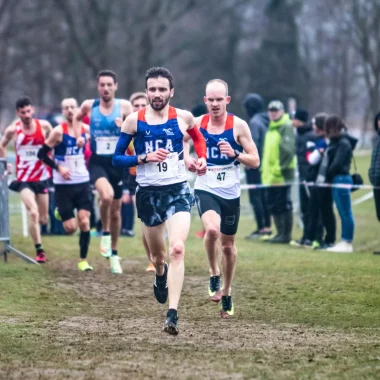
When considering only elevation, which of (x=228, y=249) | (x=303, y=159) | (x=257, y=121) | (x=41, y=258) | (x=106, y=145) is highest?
(x=257, y=121)

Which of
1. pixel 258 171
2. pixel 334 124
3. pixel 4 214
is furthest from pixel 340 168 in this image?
pixel 4 214

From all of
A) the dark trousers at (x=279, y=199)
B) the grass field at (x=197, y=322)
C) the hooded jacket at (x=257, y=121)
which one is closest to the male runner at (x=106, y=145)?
the grass field at (x=197, y=322)

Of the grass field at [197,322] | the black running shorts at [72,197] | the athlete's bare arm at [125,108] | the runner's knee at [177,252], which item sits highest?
the athlete's bare arm at [125,108]

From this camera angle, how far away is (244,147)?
31.9ft

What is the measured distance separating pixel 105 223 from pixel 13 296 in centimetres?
246

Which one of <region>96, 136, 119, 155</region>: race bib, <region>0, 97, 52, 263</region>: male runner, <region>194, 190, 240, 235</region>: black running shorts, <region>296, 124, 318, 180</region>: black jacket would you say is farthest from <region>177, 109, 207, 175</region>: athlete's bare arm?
<region>296, 124, 318, 180</region>: black jacket

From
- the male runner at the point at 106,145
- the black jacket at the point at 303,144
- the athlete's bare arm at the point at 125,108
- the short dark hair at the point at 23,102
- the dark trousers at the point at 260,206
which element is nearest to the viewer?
the male runner at the point at 106,145

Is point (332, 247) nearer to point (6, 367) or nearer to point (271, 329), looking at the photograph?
point (271, 329)

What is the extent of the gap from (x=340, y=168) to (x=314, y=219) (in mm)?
1247

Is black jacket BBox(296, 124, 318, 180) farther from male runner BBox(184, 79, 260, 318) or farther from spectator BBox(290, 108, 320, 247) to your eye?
male runner BBox(184, 79, 260, 318)

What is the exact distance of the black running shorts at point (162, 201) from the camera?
29.5 ft

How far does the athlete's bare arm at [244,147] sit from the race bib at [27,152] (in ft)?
17.5

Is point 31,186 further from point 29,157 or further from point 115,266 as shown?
point 115,266

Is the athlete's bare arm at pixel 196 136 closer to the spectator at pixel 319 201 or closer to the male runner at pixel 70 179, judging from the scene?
the male runner at pixel 70 179
